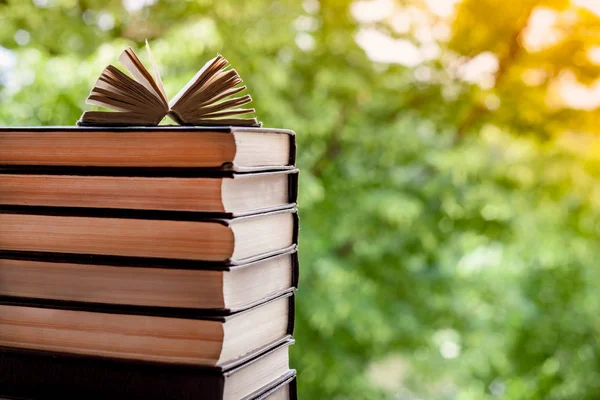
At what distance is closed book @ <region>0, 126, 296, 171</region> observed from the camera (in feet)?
2.00

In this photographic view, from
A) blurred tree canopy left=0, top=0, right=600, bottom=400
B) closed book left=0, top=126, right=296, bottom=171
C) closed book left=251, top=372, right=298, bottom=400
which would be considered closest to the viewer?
closed book left=0, top=126, right=296, bottom=171

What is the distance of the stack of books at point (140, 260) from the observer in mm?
615

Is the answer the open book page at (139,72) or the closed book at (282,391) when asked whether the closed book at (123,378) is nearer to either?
the closed book at (282,391)

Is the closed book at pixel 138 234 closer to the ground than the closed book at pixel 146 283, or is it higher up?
higher up

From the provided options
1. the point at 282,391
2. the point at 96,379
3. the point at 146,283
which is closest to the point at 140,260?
the point at 146,283

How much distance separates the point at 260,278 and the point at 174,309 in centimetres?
9

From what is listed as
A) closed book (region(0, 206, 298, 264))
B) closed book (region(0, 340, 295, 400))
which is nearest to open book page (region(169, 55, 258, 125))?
closed book (region(0, 206, 298, 264))

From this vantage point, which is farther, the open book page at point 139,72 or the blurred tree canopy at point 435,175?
the blurred tree canopy at point 435,175

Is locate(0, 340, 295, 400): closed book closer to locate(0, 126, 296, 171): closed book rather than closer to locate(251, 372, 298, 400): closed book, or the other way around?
locate(251, 372, 298, 400): closed book

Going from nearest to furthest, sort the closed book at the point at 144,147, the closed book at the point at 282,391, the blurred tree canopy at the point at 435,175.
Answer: the closed book at the point at 144,147 → the closed book at the point at 282,391 → the blurred tree canopy at the point at 435,175

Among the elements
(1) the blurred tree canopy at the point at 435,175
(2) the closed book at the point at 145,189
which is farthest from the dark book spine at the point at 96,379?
(1) the blurred tree canopy at the point at 435,175

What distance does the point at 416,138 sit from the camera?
2.89 metres

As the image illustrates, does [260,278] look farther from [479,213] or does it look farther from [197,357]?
[479,213]

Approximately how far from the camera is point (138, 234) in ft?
2.08
